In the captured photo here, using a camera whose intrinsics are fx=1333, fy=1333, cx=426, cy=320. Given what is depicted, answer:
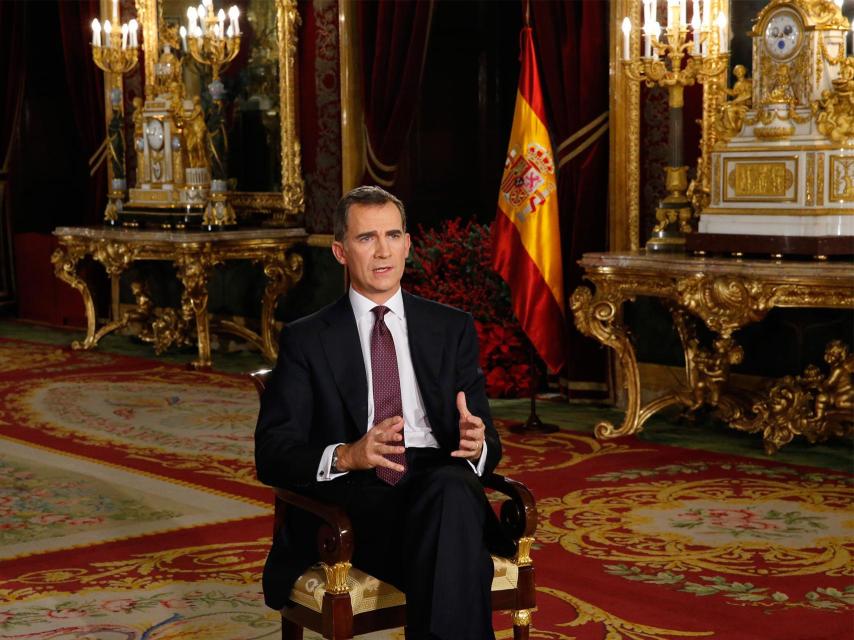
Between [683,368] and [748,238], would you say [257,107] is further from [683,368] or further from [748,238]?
[748,238]

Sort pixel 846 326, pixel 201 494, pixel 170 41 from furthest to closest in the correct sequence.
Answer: pixel 170 41
pixel 846 326
pixel 201 494

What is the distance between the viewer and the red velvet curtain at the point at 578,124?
703 centimetres

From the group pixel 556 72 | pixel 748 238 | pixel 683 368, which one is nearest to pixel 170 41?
pixel 556 72

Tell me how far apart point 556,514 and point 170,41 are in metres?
5.93

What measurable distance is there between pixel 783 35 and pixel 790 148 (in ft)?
1.66

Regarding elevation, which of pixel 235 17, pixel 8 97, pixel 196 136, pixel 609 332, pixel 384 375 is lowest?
pixel 609 332

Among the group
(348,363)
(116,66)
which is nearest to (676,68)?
(348,363)

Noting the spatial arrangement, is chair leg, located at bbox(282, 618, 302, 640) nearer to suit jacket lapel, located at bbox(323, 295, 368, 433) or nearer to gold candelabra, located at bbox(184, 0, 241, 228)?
suit jacket lapel, located at bbox(323, 295, 368, 433)

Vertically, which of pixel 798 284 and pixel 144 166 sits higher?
pixel 144 166

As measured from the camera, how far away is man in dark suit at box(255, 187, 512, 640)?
278 centimetres

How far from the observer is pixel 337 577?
9.06ft

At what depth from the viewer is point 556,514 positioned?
4.95 meters

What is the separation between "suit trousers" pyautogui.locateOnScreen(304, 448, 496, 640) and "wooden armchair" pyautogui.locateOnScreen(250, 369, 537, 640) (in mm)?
65

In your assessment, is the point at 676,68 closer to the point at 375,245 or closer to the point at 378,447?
the point at 375,245
